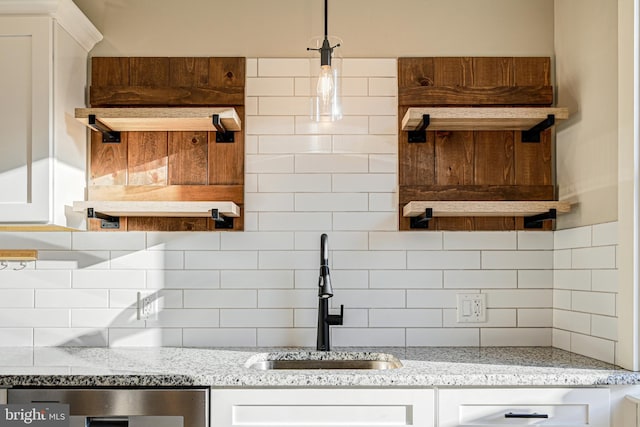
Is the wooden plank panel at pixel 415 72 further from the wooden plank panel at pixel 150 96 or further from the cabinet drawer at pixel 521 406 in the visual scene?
the cabinet drawer at pixel 521 406

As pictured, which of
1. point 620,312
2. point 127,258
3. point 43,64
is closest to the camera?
point 620,312

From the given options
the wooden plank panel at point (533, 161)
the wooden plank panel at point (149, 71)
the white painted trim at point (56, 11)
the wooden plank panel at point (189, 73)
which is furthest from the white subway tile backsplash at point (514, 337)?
the white painted trim at point (56, 11)

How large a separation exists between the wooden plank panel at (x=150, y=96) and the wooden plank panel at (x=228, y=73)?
59 millimetres

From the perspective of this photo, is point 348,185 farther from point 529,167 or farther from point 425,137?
point 529,167

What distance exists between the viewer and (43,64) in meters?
2.47

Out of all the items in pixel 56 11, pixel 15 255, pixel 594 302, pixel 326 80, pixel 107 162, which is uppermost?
pixel 56 11

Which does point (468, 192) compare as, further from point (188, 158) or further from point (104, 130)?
point (104, 130)

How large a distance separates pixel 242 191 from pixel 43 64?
2.79 feet

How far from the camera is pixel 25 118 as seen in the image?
2.48 m

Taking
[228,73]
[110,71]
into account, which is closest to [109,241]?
[110,71]

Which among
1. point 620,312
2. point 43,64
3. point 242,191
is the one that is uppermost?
point 43,64

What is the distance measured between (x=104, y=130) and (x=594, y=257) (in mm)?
1859

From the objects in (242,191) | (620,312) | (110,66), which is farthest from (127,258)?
(620,312)

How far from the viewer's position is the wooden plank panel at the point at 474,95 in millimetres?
2811
